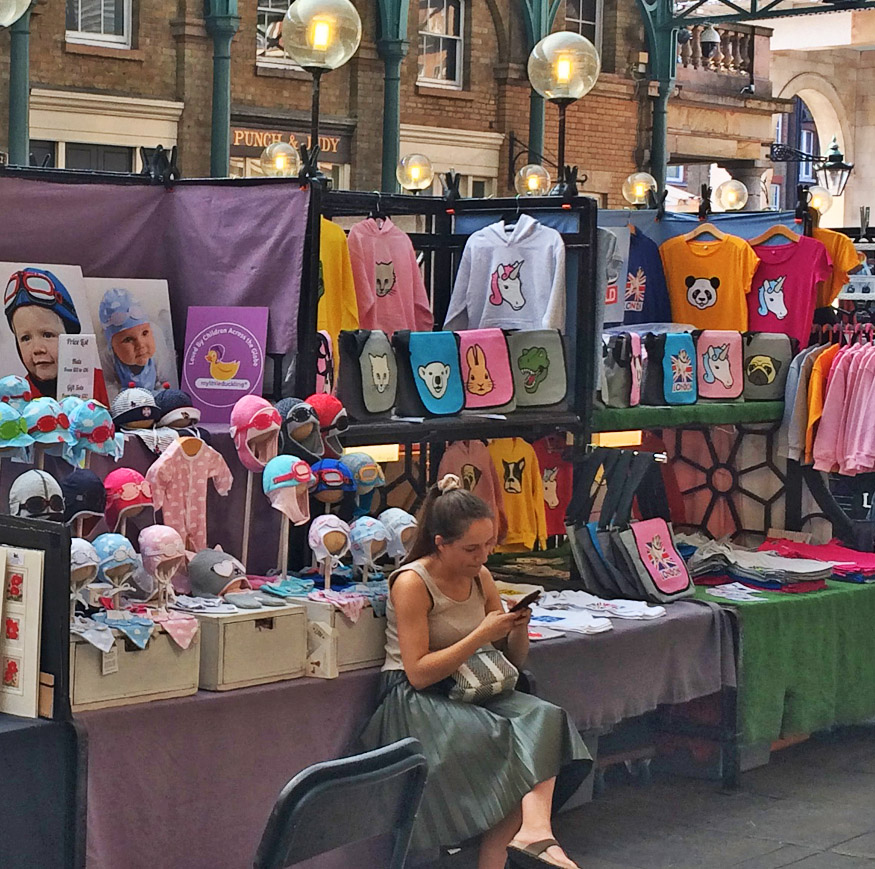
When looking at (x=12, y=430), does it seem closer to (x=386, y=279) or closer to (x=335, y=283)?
(x=335, y=283)

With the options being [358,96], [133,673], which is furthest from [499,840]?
[358,96]

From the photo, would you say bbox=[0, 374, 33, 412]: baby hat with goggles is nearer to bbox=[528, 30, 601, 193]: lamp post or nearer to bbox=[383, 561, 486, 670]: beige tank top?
bbox=[383, 561, 486, 670]: beige tank top

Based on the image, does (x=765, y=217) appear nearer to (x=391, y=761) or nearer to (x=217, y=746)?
(x=217, y=746)

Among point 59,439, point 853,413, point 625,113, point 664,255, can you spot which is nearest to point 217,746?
point 59,439

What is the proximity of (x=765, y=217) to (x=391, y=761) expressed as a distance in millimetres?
5463

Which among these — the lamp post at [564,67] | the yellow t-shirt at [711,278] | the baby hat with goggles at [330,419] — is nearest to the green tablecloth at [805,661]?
the baby hat with goggles at [330,419]

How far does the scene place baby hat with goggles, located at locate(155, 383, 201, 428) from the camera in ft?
16.4

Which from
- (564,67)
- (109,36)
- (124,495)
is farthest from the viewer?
(109,36)

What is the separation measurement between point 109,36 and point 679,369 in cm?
1160

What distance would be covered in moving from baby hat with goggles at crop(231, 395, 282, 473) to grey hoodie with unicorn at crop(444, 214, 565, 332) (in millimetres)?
1675

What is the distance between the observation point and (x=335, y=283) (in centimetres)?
657

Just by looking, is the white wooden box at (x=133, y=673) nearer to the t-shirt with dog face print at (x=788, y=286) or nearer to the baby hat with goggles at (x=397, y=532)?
the baby hat with goggles at (x=397, y=532)

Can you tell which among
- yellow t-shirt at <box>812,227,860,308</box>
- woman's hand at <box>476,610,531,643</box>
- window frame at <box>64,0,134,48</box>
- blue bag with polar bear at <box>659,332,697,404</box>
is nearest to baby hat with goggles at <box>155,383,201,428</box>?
woman's hand at <box>476,610,531,643</box>

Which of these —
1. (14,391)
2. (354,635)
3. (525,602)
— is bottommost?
(354,635)
